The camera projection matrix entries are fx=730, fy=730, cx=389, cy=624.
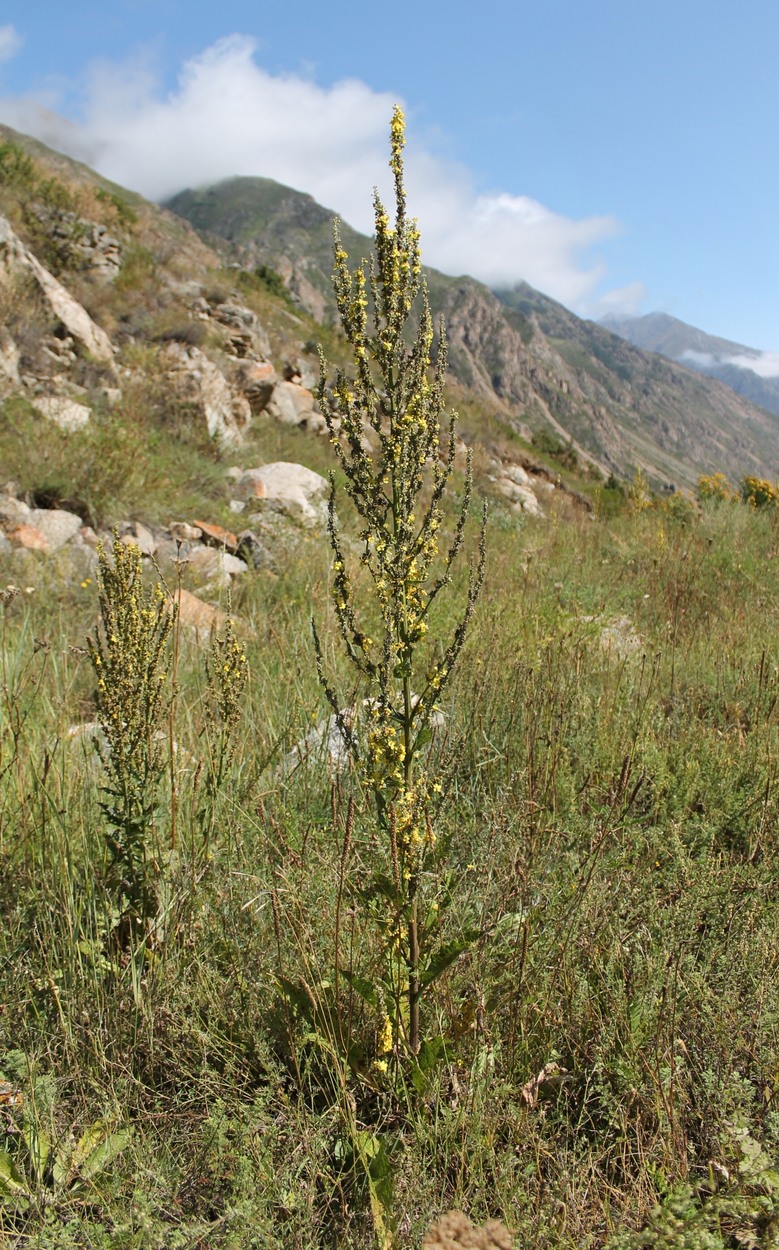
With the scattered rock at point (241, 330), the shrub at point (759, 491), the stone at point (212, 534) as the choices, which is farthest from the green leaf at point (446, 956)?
the scattered rock at point (241, 330)

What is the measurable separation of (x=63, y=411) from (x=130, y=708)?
7683 mm

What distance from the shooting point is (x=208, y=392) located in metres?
11.4

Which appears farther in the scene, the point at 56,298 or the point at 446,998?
the point at 56,298

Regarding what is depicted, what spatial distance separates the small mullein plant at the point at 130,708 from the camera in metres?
2.17

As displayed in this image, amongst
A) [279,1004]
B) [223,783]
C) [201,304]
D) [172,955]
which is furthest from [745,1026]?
[201,304]

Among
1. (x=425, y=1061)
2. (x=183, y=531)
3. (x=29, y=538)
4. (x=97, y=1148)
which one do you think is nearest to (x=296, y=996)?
(x=425, y=1061)

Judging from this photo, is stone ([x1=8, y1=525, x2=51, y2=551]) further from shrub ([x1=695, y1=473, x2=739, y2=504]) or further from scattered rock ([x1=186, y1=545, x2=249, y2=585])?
shrub ([x1=695, y1=473, x2=739, y2=504])

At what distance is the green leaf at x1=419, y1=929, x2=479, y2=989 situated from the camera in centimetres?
168

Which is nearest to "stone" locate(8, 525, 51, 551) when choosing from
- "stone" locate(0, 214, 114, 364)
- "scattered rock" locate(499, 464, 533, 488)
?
"stone" locate(0, 214, 114, 364)

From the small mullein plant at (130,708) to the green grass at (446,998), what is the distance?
0.31ft

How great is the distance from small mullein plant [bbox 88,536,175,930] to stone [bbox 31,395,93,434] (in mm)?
6725

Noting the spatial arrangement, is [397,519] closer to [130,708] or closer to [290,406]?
[130,708]

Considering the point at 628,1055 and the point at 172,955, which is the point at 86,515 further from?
the point at 628,1055

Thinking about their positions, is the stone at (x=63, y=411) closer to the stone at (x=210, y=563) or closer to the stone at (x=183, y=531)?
the stone at (x=183, y=531)
